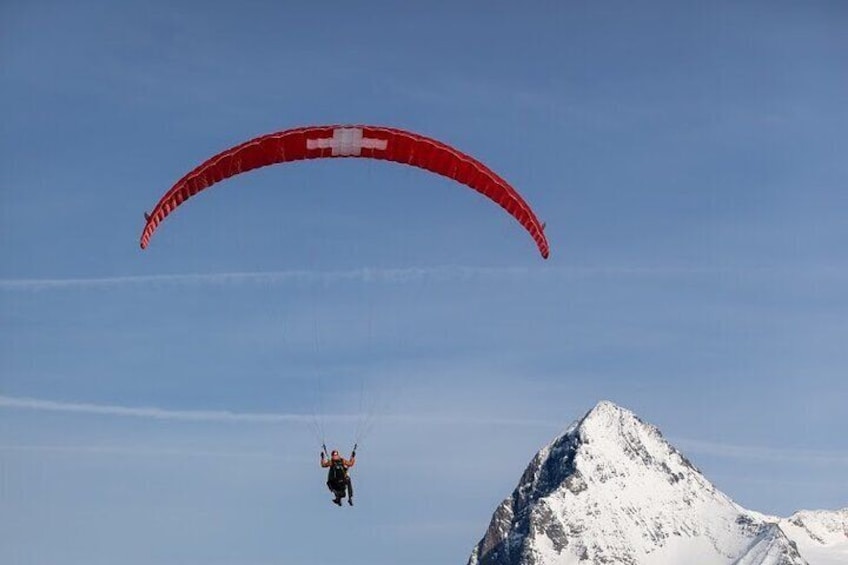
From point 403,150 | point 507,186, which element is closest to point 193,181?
point 403,150

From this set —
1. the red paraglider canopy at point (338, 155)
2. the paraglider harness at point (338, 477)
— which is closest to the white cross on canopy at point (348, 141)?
the red paraglider canopy at point (338, 155)

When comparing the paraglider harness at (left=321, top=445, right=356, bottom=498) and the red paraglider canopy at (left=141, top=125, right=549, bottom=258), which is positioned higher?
the red paraglider canopy at (left=141, top=125, right=549, bottom=258)

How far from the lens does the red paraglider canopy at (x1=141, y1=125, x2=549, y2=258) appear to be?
46688mm

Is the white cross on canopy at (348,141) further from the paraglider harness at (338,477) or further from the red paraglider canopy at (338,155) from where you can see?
the paraglider harness at (338,477)

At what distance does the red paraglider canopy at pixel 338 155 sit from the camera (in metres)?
46.7

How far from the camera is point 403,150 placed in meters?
47.1

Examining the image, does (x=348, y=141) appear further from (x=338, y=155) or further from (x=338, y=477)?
(x=338, y=477)

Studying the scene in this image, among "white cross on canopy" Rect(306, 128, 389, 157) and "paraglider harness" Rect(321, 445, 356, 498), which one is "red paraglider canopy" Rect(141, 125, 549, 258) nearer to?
"white cross on canopy" Rect(306, 128, 389, 157)

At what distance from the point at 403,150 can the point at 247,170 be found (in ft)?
17.4

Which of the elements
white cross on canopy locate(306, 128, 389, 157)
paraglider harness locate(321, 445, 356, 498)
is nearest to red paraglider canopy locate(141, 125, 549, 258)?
white cross on canopy locate(306, 128, 389, 157)

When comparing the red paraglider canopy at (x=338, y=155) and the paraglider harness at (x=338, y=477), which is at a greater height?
the red paraglider canopy at (x=338, y=155)

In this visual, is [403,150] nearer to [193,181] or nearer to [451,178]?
[451,178]

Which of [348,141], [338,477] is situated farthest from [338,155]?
[338,477]

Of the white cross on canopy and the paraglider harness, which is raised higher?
the white cross on canopy
